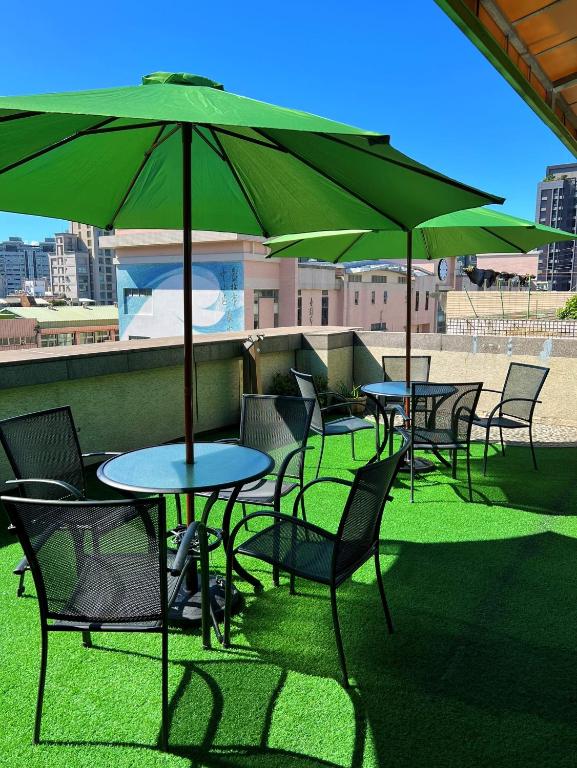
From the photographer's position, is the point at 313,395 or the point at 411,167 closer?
the point at 411,167

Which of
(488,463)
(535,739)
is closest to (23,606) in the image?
(535,739)

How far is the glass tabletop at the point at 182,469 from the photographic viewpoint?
2773 mm

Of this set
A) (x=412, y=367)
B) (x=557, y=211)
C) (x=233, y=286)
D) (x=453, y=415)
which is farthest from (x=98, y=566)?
(x=557, y=211)

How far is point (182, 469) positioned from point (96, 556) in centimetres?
85

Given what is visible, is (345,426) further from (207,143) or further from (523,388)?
(207,143)

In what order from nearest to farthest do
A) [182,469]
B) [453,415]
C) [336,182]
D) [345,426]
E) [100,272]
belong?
[182,469]
[336,182]
[453,415]
[345,426]
[100,272]

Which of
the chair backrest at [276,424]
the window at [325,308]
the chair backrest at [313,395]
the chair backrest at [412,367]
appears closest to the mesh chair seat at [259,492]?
the chair backrest at [276,424]

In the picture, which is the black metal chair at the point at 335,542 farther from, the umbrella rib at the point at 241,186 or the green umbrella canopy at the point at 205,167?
the umbrella rib at the point at 241,186

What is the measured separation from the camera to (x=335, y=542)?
8.47 ft

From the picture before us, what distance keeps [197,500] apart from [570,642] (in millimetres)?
2913

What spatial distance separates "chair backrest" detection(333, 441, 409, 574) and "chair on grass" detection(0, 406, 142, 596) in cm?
133

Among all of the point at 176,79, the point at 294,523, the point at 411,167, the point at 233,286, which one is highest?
the point at 233,286

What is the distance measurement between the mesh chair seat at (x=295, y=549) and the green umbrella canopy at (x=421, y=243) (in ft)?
11.3

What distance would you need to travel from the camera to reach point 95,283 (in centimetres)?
15650
